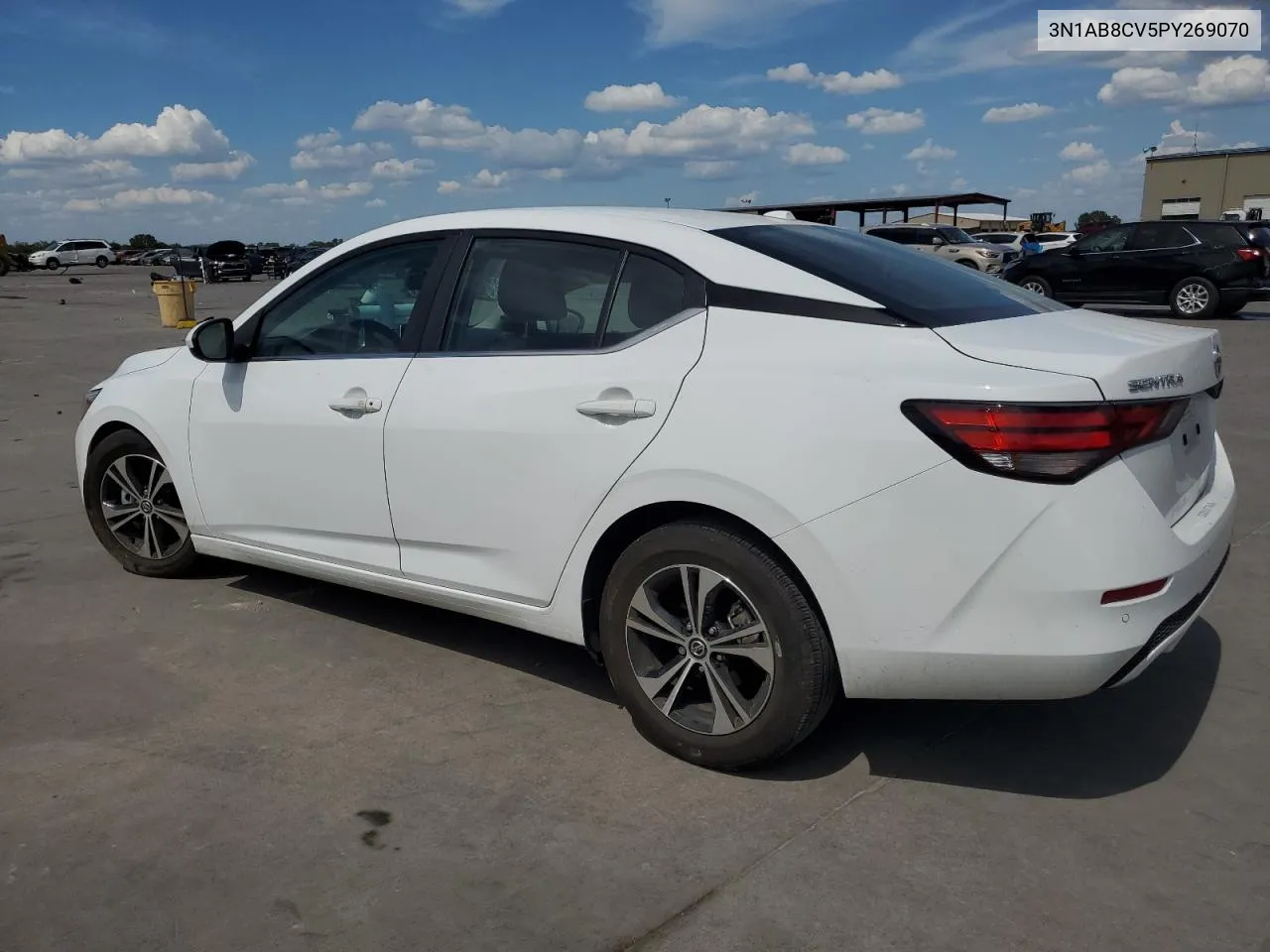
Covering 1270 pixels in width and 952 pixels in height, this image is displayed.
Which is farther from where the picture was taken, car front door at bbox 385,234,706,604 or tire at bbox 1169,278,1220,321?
tire at bbox 1169,278,1220,321

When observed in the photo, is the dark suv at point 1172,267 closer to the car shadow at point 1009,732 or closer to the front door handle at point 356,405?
the car shadow at point 1009,732

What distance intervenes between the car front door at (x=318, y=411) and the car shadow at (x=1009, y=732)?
698 mm

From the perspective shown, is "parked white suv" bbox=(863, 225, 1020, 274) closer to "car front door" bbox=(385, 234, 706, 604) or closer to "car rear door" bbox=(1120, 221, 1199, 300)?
"car rear door" bbox=(1120, 221, 1199, 300)

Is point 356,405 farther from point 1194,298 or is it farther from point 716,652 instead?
point 1194,298

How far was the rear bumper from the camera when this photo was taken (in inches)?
104

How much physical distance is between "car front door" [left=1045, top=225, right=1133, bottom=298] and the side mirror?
1747 centimetres

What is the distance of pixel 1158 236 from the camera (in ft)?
60.0

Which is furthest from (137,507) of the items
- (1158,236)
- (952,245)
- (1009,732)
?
(952,245)

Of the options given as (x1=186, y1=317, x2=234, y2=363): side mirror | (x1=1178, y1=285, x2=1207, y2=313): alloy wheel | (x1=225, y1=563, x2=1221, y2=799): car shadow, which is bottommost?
(x1=225, y1=563, x2=1221, y2=799): car shadow

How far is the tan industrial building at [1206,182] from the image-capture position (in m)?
65.8

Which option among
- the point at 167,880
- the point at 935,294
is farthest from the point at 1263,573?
the point at 167,880

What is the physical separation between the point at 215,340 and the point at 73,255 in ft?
225

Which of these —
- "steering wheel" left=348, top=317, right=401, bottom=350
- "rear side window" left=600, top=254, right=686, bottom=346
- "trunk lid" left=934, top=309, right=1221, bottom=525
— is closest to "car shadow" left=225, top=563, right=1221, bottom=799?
"trunk lid" left=934, top=309, right=1221, bottom=525

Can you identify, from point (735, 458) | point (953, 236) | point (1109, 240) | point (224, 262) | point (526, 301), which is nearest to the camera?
point (735, 458)
